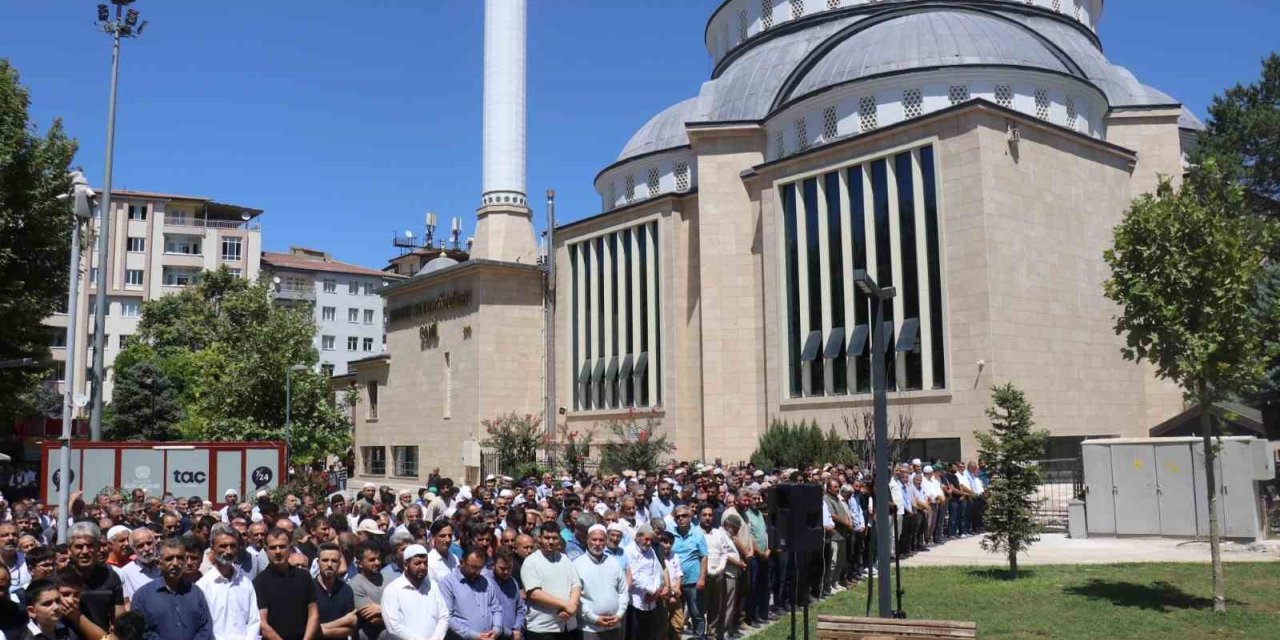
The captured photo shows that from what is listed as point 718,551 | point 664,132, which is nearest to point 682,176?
point 664,132

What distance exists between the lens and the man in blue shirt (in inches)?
445

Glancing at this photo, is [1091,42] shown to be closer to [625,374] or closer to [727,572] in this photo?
[625,374]

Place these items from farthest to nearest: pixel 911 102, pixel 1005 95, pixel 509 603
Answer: pixel 911 102
pixel 1005 95
pixel 509 603

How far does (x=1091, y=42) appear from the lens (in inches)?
1767

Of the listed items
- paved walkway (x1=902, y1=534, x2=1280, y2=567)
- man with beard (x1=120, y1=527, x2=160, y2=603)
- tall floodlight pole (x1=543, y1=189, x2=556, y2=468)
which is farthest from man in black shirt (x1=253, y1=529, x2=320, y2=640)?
tall floodlight pole (x1=543, y1=189, x2=556, y2=468)

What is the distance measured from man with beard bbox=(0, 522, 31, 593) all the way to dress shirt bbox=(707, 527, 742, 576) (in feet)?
22.4

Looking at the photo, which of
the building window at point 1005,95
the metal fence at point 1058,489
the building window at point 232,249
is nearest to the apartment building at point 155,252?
the building window at point 232,249

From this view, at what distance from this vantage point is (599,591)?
880 cm

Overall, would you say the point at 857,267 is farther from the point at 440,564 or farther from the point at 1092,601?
the point at 440,564

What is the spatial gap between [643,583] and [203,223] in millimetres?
77007

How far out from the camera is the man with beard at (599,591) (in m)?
8.77

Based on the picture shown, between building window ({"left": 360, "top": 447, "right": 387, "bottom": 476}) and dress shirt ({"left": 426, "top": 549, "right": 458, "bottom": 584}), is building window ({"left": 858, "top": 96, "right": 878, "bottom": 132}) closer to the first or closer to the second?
dress shirt ({"left": 426, "top": 549, "right": 458, "bottom": 584})

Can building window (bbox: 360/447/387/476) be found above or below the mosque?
below

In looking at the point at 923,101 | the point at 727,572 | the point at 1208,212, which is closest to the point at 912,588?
the point at 727,572
